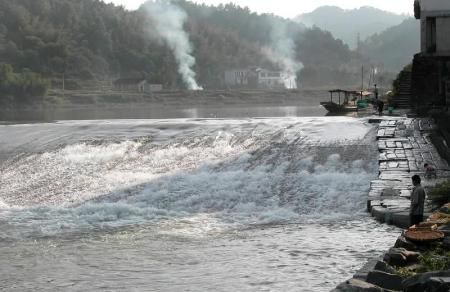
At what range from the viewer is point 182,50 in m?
114

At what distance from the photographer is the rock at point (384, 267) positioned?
7199mm

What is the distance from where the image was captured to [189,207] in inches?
529

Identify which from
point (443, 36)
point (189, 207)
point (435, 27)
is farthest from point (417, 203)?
point (435, 27)

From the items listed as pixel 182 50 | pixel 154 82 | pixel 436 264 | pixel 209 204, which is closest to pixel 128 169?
pixel 209 204

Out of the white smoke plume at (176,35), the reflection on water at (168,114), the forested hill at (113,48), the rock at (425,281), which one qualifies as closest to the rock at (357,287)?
the rock at (425,281)

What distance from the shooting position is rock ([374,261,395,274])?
283 inches

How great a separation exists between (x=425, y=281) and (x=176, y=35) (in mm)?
114781

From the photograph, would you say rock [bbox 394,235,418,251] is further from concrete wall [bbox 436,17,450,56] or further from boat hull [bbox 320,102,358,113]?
boat hull [bbox 320,102,358,113]

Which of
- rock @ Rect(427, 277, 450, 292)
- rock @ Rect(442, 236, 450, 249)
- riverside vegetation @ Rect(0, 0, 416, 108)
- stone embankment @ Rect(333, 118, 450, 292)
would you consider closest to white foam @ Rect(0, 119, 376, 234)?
stone embankment @ Rect(333, 118, 450, 292)

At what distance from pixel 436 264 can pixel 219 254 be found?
3.40 meters

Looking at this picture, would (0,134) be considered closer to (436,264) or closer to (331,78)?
(436,264)

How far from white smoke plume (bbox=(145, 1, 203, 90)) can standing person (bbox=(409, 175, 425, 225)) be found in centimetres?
9309

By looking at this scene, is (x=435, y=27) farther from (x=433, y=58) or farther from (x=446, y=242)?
(x=446, y=242)

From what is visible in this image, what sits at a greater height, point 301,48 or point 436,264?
point 301,48
